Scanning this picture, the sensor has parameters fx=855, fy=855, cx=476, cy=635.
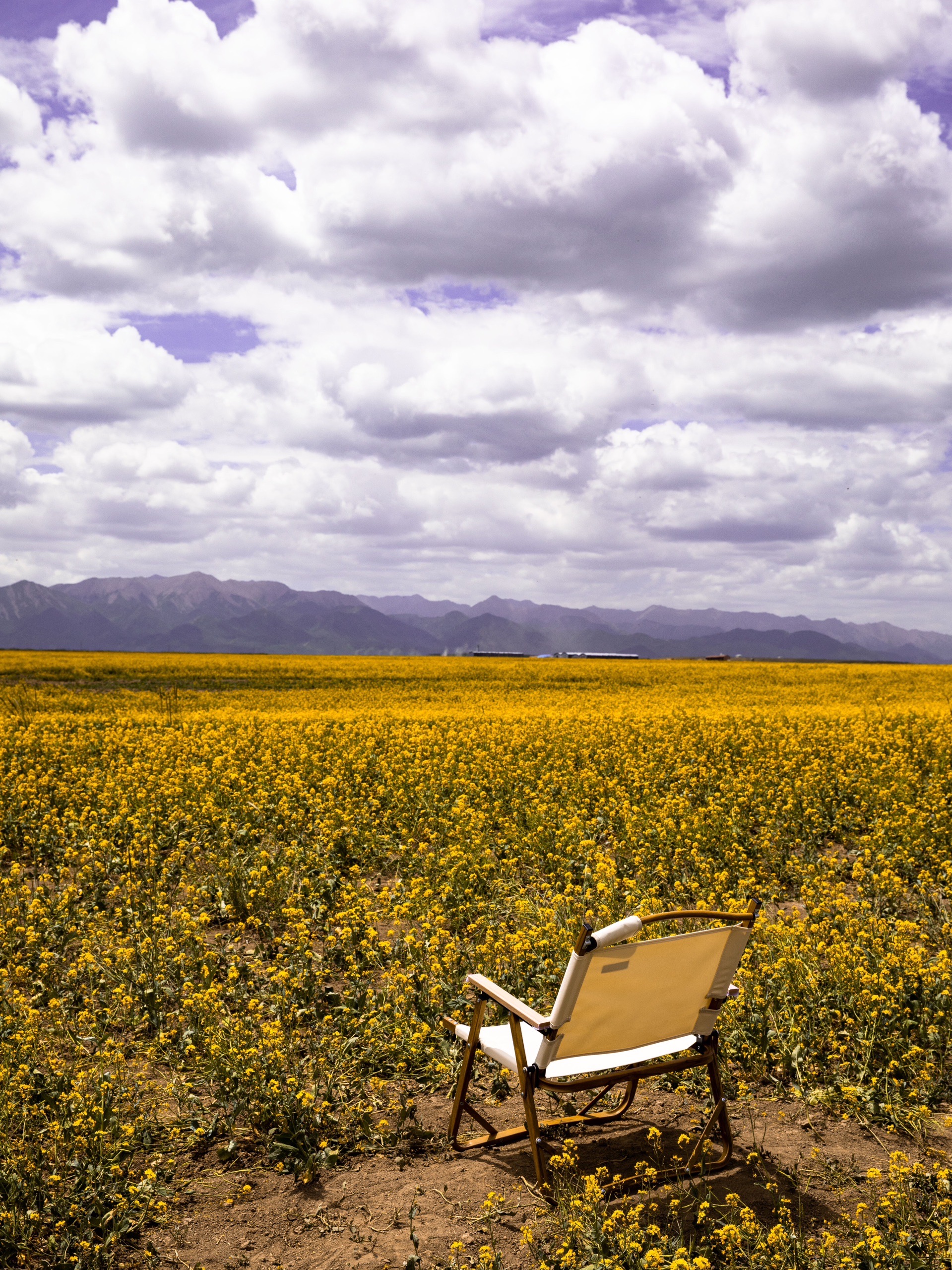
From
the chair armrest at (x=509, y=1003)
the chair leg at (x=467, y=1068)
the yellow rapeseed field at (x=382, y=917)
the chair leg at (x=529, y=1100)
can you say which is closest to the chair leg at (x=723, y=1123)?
the yellow rapeseed field at (x=382, y=917)

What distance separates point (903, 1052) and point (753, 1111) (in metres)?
1.14

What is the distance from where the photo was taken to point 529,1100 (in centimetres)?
379

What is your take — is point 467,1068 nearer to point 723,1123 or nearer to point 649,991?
point 649,991

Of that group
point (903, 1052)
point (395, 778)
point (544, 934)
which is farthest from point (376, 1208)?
point (395, 778)

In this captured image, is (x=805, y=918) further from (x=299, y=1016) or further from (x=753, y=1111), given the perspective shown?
(x=299, y=1016)

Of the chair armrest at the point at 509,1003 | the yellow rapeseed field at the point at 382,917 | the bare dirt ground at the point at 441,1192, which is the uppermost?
the chair armrest at the point at 509,1003

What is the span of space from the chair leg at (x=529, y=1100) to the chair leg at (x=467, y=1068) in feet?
1.55

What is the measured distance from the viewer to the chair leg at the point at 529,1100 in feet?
12.4

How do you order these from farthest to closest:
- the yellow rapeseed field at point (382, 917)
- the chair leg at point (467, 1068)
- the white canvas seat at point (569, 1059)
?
the yellow rapeseed field at point (382, 917)
the chair leg at point (467, 1068)
the white canvas seat at point (569, 1059)

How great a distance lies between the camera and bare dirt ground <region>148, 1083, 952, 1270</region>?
374 cm

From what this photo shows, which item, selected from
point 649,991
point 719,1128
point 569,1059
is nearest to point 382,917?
point 569,1059

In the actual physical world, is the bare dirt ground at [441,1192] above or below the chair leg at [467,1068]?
below

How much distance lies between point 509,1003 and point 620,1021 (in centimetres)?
52

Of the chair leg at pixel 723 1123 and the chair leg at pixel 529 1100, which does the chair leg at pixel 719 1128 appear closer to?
the chair leg at pixel 723 1123
